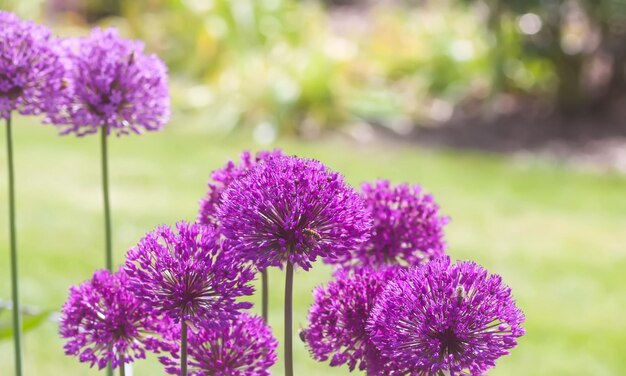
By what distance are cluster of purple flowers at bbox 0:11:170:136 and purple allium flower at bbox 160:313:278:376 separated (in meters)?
0.50

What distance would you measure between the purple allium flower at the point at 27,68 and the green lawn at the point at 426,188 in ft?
8.12

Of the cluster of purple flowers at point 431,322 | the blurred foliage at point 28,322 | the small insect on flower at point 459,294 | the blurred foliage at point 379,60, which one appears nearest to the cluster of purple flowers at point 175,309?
the cluster of purple flowers at point 431,322

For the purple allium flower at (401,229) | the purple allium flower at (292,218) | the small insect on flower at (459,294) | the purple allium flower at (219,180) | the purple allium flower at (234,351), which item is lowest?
the purple allium flower at (234,351)

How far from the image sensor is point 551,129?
28.9 feet

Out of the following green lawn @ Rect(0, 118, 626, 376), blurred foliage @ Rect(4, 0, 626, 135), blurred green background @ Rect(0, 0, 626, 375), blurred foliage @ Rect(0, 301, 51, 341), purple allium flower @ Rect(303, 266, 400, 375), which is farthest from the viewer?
blurred foliage @ Rect(4, 0, 626, 135)

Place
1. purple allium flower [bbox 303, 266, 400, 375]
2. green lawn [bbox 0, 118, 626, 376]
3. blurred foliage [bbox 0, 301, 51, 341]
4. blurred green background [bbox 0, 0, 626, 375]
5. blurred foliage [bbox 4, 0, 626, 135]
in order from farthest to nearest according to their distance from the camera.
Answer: blurred foliage [bbox 4, 0, 626, 135], blurred green background [bbox 0, 0, 626, 375], green lawn [bbox 0, 118, 626, 376], blurred foliage [bbox 0, 301, 51, 341], purple allium flower [bbox 303, 266, 400, 375]

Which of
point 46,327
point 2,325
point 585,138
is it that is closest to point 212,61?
point 585,138

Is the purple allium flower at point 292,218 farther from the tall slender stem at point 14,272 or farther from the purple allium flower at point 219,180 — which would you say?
the tall slender stem at point 14,272

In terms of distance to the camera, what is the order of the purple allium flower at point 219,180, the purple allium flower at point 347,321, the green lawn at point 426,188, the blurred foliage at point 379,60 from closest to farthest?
1. the purple allium flower at point 347,321
2. the purple allium flower at point 219,180
3. the green lawn at point 426,188
4. the blurred foliage at point 379,60

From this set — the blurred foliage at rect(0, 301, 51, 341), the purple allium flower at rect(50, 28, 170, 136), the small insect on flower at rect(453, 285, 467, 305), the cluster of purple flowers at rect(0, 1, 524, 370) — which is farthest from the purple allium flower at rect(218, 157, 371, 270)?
the blurred foliage at rect(0, 301, 51, 341)

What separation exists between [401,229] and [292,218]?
401 mm

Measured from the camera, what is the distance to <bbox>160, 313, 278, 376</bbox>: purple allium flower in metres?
1.34

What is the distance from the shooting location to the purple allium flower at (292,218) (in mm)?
1208

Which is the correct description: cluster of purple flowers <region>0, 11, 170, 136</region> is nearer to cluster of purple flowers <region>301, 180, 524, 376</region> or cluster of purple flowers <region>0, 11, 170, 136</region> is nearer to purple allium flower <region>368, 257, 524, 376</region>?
cluster of purple flowers <region>301, 180, 524, 376</region>
